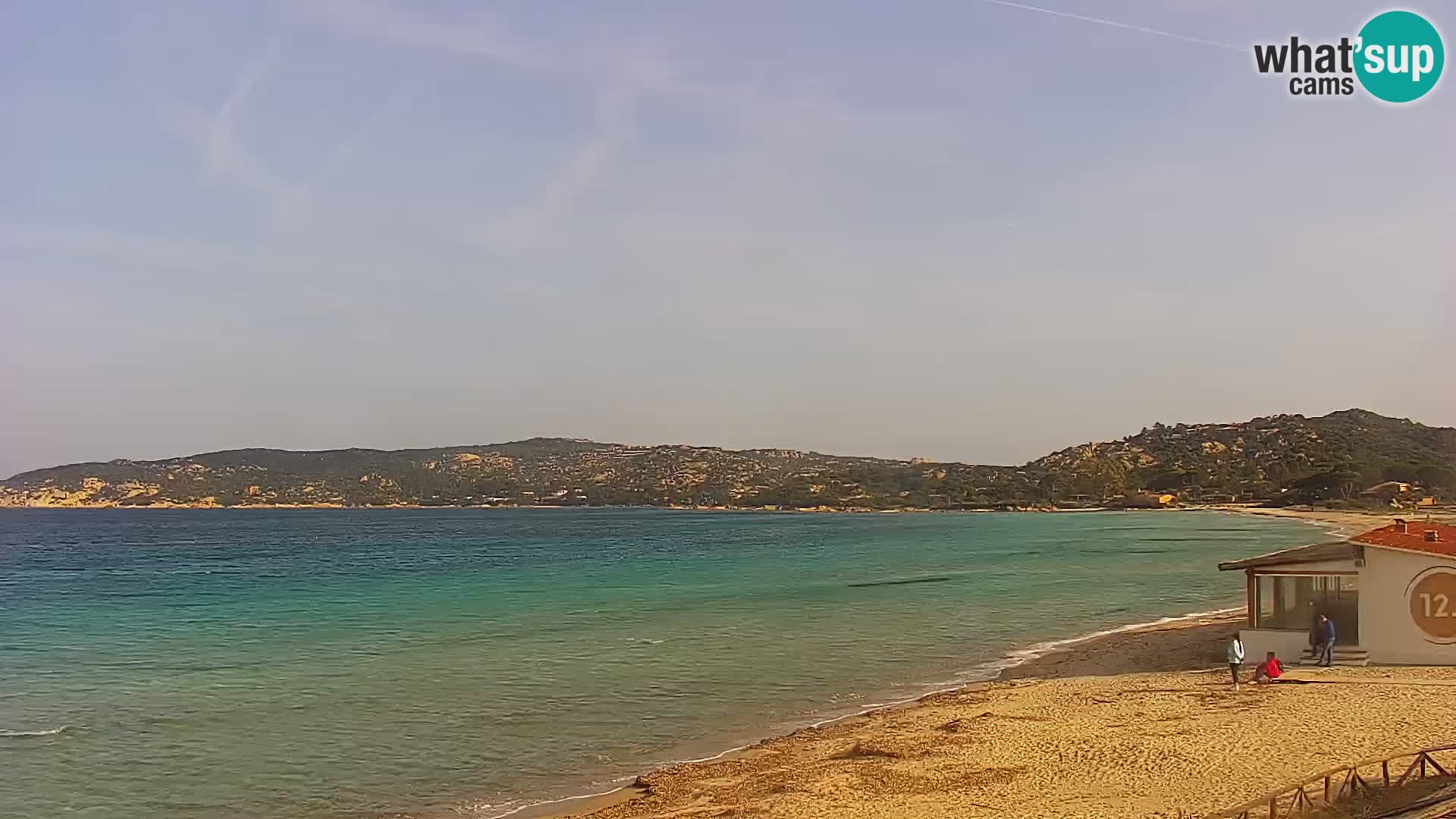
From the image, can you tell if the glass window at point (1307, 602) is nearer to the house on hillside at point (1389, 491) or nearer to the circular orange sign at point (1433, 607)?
the circular orange sign at point (1433, 607)

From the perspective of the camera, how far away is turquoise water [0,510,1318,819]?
16.7m

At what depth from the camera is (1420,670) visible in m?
18.5

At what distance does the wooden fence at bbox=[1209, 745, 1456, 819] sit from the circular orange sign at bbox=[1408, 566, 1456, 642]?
26.4ft

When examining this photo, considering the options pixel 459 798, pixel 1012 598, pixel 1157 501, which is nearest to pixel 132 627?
pixel 459 798

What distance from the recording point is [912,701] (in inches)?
818

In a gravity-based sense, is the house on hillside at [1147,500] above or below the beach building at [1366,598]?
below

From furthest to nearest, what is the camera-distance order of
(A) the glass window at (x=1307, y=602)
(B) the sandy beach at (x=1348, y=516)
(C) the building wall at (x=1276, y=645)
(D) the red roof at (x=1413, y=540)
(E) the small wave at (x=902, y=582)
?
(B) the sandy beach at (x=1348, y=516), (E) the small wave at (x=902, y=582), (C) the building wall at (x=1276, y=645), (A) the glass window at (x=1307, y=602), (D) the red roof at (x=1413, y=540)

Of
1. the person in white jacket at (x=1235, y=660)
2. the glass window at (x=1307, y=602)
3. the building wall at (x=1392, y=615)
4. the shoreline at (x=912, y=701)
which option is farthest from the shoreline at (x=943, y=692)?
the building wall at (x=1392, y=615)

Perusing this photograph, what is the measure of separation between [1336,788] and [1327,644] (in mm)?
9688

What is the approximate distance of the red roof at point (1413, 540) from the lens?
739 inches

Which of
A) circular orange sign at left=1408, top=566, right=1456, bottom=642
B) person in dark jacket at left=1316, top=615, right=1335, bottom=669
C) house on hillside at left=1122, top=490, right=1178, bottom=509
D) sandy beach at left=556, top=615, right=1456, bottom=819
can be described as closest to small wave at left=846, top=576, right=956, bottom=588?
sandy beach at left=556, top=615, right=1456, bottom=819

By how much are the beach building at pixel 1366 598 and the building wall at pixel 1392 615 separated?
1cm

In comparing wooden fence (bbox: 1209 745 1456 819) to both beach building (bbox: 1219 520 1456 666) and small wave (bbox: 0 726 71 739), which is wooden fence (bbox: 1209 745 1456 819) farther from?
small wave (bbox: 0 726 71 739)

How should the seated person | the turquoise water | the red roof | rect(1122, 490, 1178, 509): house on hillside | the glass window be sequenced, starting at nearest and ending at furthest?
the turquoise water < the seated person < the red roof < the glass window < rect(1122, 490, 1178, 509): house on hillside
